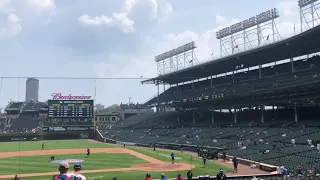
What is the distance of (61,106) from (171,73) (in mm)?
27100

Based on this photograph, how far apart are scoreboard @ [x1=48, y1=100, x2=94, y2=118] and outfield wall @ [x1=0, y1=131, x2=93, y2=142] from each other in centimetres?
687

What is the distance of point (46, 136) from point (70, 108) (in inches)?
419

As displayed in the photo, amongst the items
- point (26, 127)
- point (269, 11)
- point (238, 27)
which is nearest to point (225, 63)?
point (238, 27)

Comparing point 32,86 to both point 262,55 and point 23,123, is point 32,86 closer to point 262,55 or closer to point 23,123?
point 262,55

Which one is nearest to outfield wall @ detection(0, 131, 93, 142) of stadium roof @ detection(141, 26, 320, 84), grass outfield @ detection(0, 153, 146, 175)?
stadium roof @ detection(141, 26, 320, 84)

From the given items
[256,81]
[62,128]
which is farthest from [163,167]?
[62,128]

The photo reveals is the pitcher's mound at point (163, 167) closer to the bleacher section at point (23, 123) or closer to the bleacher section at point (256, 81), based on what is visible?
the bleacher section at point (256, 81)

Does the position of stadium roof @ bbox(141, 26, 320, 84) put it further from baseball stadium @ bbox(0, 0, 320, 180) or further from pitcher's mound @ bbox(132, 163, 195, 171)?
pitcher's mound @ bbox(132, 163, 195, 171)

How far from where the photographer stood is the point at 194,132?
57.9 meters

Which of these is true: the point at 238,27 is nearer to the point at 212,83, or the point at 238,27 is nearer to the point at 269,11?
the point at 269,11

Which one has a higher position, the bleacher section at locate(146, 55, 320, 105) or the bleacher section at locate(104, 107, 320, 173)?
the bleacher section at locate(146, 55, 320, 105)

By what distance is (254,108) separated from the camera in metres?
60.1

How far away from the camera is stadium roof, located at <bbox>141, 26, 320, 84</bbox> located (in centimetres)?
4567

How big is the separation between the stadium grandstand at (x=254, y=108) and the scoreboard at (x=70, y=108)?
749 cm
